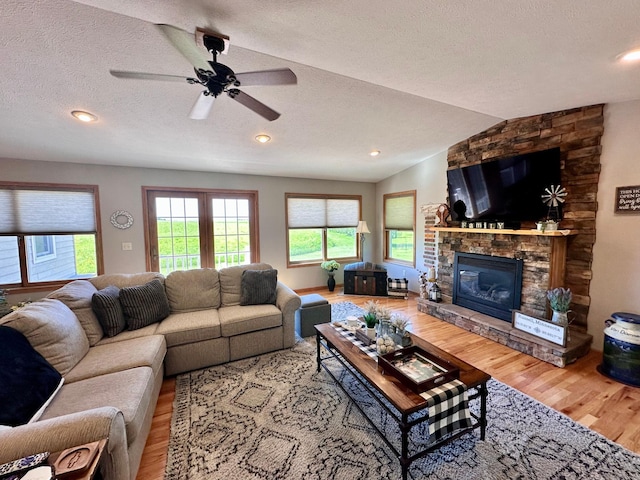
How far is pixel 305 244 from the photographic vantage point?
18.0 feet

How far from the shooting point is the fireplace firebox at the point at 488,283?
10.6 ft

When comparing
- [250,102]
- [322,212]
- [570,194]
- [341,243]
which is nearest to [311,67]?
[250,102]

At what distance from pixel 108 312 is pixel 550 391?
392 cm

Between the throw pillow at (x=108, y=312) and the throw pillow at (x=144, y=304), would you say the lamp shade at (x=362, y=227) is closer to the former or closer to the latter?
the throw pillow at (x=144, y=304)

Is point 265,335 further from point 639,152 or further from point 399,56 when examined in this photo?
point 639,152

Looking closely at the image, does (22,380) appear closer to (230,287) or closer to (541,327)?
(230,287)

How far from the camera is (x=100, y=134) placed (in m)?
3.01

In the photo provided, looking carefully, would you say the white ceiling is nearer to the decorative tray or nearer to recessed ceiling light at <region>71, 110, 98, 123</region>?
recessed ceiling light at <region>71, 110, 98, 123</region>

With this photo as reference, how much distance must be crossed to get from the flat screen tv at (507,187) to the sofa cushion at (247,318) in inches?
118

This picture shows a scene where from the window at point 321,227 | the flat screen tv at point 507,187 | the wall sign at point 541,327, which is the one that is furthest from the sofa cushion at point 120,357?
the flat screen tv at point 507,187

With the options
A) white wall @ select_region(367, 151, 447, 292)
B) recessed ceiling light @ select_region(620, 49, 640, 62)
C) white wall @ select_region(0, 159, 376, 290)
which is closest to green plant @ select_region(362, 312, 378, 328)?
recessed ceiling light @ select_region(620, 49, 640, 62)

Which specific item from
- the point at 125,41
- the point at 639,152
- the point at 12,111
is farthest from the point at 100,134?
the point at 639,152

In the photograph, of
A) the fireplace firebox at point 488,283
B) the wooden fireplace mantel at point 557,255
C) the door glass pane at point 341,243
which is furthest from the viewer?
the door glass pane at point 341,243

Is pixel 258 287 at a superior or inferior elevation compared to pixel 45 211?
inferior
